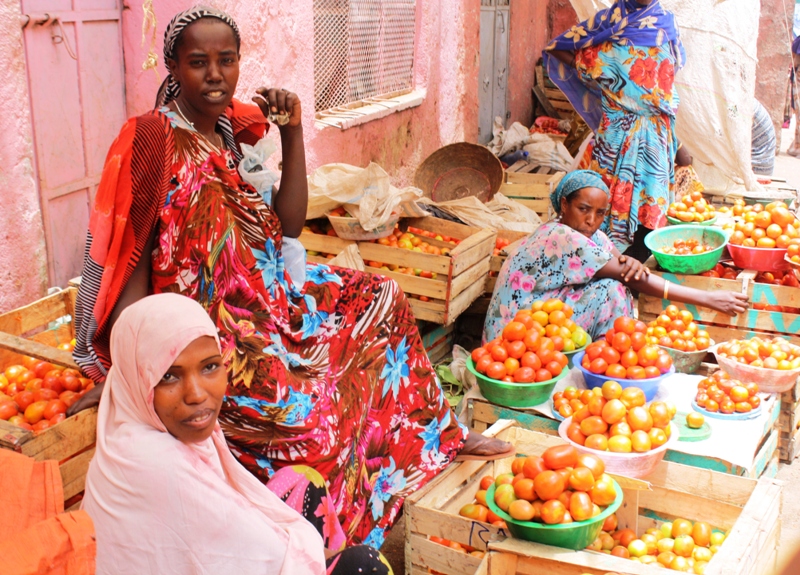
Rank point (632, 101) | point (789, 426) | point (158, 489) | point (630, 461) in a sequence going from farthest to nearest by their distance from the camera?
1. point (632, 101)
2. point (789, 426)
3. point (630, 461)
4. point (158, 489)

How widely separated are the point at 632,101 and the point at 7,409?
14.0 ft

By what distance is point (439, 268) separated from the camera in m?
4.51

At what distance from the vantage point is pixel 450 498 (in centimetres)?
309

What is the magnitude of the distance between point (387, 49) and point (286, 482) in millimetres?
5006

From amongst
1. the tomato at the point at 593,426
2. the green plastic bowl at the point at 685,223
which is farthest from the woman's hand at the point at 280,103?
the green plastic bowl at the point at 685,223

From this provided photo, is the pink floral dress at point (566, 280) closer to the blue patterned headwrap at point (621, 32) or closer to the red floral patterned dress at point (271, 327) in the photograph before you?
the red floral patterned dress at point (271, 327)

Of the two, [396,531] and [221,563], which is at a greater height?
[221,563]

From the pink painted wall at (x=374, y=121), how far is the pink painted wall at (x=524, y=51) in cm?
182

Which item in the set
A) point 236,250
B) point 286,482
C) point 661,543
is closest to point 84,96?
point 236,250

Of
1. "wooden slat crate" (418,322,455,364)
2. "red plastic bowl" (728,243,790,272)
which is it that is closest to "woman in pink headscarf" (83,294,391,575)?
"wooden slat crate" (418,322,455,364)

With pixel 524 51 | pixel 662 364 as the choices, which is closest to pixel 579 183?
pixel 662 364

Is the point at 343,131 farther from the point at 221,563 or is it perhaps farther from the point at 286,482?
the point at 221,563

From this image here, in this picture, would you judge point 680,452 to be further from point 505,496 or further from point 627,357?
point 505,496

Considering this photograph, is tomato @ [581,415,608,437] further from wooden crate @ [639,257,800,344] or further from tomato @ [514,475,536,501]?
wooden crate @ [639,257,800,344]
